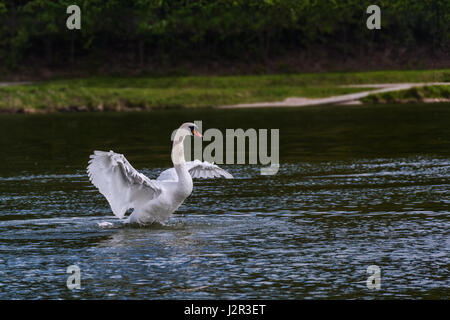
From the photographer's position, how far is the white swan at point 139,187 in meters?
14.0

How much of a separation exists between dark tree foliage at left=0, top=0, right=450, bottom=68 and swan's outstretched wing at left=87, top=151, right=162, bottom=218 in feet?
197

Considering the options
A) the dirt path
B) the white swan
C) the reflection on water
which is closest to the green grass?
the dirt path

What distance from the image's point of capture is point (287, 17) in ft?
246

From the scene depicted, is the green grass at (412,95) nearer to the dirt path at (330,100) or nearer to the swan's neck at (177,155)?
the dirt path at (330,100)

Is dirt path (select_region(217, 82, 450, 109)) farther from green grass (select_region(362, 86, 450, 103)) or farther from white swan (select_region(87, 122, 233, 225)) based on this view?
white swan (select_region(87, 122, 233, 225))

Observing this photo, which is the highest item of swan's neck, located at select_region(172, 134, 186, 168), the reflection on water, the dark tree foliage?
the dark tree foliage

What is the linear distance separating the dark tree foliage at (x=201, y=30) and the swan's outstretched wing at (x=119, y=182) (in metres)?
59.9

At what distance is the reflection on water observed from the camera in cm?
1084

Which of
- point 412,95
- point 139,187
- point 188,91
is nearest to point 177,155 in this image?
point 139,187

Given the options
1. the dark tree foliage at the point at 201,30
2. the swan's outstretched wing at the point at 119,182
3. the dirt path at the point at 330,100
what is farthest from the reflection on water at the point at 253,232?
the dark tree foliage at the point at 201,30
